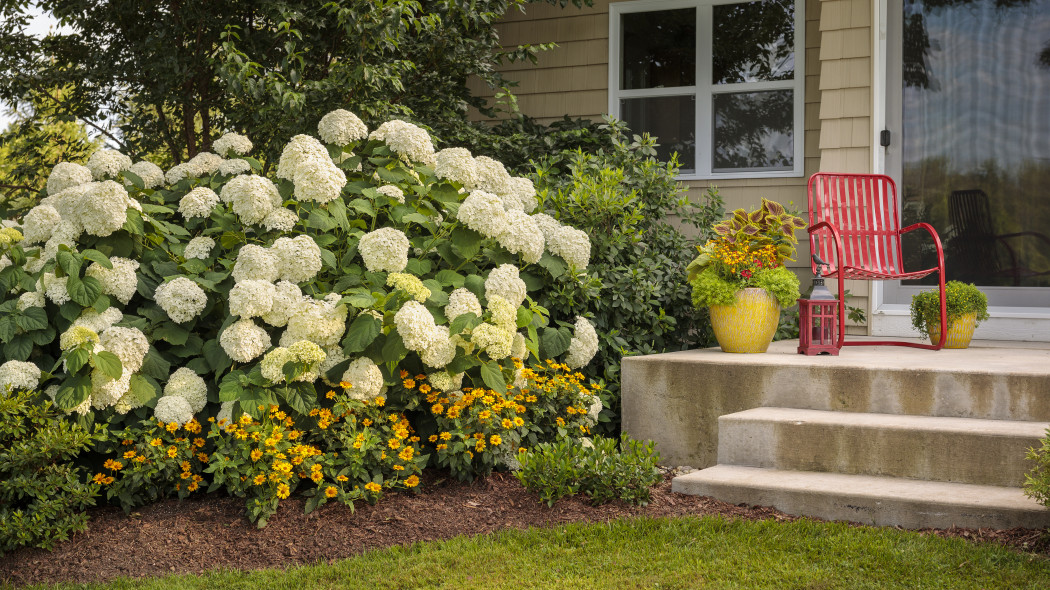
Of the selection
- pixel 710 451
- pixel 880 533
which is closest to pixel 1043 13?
pixel 710 451

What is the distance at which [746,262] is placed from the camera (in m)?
4.04

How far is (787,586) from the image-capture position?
2.30 metres

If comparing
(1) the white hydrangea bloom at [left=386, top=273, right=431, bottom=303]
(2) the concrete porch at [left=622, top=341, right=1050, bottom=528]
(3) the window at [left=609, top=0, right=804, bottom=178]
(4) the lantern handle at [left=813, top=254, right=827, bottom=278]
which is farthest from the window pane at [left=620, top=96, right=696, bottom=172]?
(1) the white hydrangea bloom at [left=386, top=273, right=431, bottom=303]

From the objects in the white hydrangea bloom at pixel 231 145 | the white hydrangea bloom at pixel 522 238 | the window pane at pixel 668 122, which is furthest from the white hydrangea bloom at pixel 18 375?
the window pane at pixel 668 122

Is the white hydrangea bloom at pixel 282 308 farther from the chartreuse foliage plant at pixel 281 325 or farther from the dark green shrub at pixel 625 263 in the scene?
the dark green shrub at pixel 625 263

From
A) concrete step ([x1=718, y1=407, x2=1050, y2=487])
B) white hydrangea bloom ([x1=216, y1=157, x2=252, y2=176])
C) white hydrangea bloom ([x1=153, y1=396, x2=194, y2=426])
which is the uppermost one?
white hydrangea bloom ([x1=216, y1=157, x2=252, y2=176])

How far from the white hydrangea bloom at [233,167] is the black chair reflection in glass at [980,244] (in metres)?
3.78

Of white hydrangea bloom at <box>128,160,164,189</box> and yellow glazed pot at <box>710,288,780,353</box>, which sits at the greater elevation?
white hydrangea bloom at <box>128,160,164,189</box>

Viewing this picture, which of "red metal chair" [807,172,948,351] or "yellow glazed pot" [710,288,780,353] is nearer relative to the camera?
"yellow glazed pot" [710,288,780,353]

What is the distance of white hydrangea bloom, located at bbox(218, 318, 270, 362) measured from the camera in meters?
2.93

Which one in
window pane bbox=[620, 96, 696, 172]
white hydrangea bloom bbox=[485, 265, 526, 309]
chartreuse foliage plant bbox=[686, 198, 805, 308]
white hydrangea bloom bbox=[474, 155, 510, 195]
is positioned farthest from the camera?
window pane bbox=[620, 96, 696, 172]

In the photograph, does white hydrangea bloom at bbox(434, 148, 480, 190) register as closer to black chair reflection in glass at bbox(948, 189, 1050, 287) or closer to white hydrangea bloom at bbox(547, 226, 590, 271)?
white hydrangea bloom at bbox(547, 226, 590, 271)

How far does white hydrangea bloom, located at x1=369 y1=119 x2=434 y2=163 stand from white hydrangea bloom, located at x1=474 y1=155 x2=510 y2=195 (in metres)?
0.22

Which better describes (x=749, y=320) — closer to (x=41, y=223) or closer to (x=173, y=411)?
(x=173, y=411)
